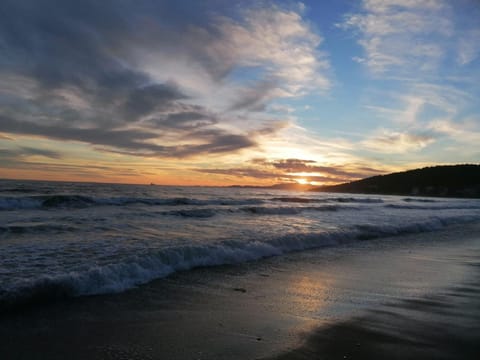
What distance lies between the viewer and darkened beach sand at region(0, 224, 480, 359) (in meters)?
3.84


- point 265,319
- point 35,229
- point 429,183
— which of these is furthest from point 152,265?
point 429,183

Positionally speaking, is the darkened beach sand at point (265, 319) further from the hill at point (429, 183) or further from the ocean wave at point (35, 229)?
the hill at point (429, 183)

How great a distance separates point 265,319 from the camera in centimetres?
481

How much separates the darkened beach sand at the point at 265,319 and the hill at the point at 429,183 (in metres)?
100

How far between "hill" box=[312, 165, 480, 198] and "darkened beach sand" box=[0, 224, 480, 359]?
328 ft

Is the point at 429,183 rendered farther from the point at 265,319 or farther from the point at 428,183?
the point at 265,319

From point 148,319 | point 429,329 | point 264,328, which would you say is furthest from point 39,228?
point 429,329

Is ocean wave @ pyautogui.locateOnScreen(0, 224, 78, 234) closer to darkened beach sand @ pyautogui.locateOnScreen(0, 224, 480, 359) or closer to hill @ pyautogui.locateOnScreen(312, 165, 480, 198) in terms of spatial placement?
darkened beach sand @ pyautogui.locateOnScreen(0, 224, 480, 359)

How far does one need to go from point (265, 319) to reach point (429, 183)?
11070cm

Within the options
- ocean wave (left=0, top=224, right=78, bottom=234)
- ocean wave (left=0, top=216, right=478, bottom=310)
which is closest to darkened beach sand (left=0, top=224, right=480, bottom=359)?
ocean wave (left=0, top=216, right=478, bottom=310)

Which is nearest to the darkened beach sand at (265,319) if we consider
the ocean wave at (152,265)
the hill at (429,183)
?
the ocean wave at (152,265)

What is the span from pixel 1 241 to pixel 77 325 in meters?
6.46

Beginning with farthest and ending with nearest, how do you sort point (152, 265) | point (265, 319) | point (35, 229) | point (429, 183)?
point (429, 183)
point (35, 229)
point (152, 265)
point (265, 319)

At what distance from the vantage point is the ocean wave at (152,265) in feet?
17.8
